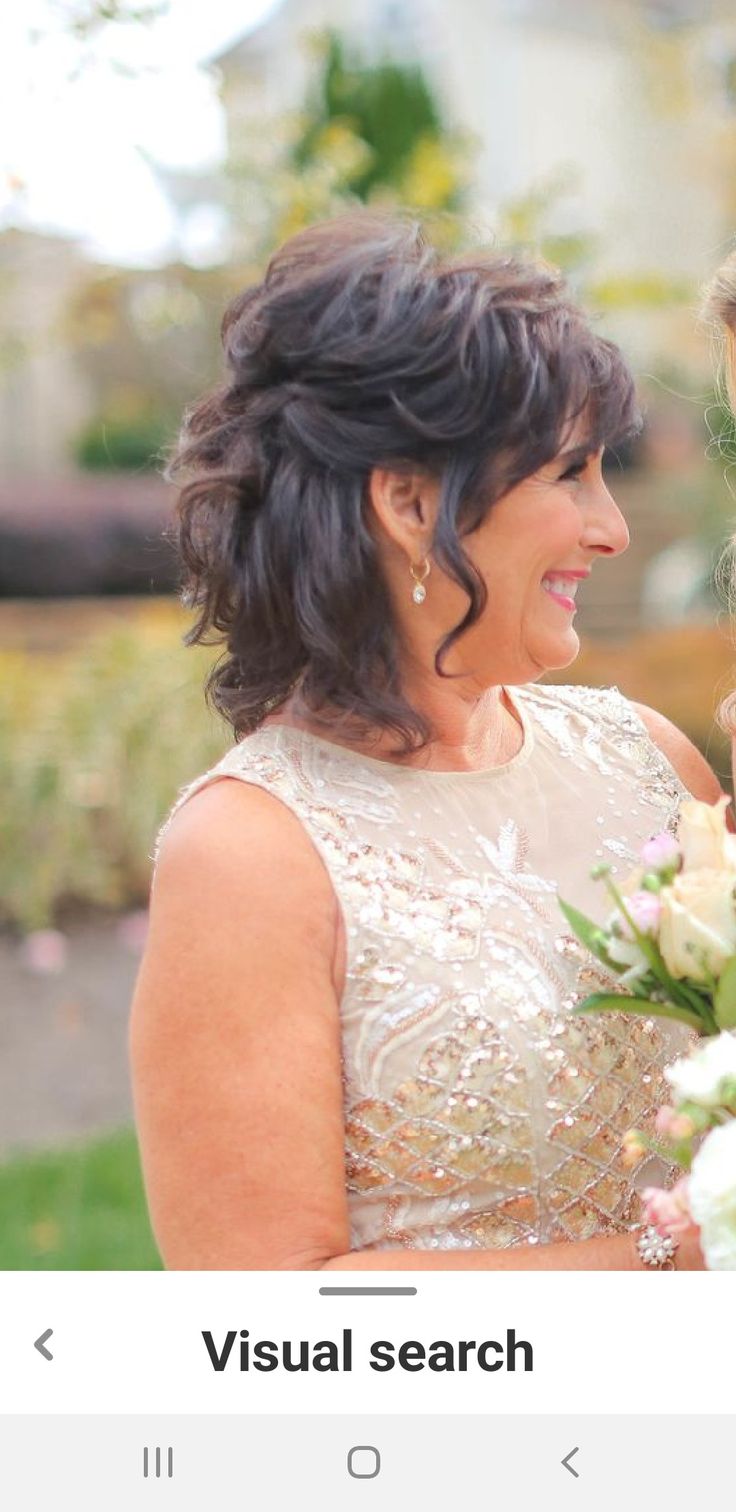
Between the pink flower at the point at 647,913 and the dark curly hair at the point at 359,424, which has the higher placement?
the dark curly hair at the point at 359,424

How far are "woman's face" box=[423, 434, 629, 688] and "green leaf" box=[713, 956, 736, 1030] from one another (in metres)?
0.54

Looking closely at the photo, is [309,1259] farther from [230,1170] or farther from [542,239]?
[542,239]

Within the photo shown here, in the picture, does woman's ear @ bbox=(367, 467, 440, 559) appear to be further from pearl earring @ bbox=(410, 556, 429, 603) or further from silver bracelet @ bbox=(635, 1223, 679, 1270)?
silver bracelet @ bbox=(635, 1223, 679, 1270)

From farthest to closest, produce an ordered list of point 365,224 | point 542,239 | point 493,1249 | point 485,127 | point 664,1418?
point 485,127 → point 542,239 → point 365,224 → point 493,1249 → point 664,1418

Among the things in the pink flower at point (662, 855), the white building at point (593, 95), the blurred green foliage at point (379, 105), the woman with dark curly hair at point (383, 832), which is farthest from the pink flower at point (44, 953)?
the blurred green foliage at point (379, 105)

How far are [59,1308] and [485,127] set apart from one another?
2064cm

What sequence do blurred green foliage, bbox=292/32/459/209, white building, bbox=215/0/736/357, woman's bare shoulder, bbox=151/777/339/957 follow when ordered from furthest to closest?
1. blurred green foliage, bbox=292/32/459/209
2. white building, bbox=215/0/736/357
3. woman's bare shoulder, bbox=151/777/339/957

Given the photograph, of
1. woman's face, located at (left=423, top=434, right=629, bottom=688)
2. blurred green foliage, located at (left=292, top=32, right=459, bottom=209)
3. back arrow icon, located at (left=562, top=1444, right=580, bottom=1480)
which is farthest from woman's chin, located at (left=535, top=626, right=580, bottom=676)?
blurred green foliage, located at (left=292, top=32, right=459, bottom=209)

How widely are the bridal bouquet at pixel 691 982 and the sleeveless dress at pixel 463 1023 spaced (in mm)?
149

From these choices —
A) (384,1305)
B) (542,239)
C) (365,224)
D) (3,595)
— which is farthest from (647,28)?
(384,1305)

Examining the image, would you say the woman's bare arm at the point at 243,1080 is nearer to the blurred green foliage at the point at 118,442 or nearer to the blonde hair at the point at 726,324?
the blonde hair at the point at 726,324

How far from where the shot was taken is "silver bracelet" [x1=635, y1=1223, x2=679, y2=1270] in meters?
1.79

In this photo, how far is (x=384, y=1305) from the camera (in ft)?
4.88

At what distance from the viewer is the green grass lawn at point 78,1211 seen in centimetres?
445
